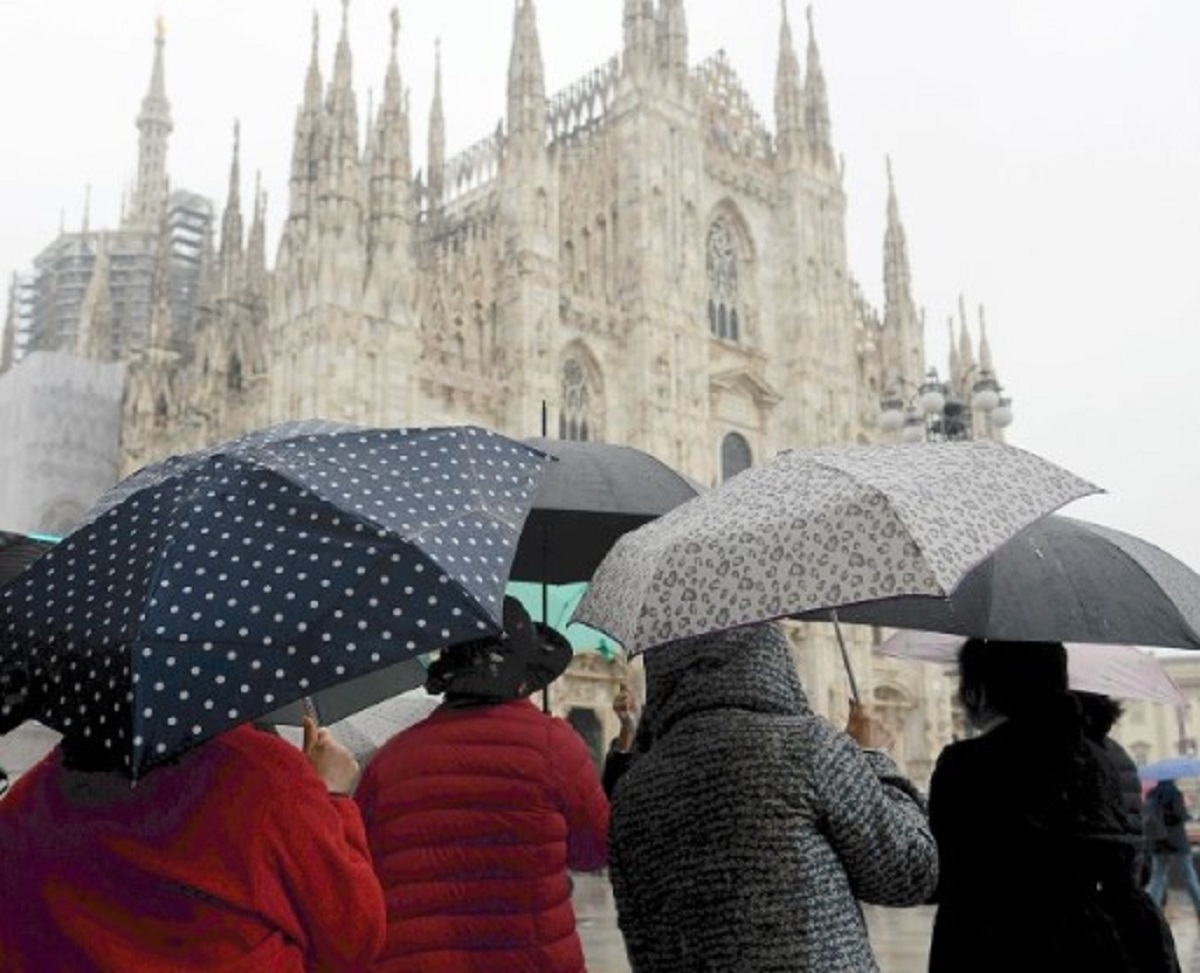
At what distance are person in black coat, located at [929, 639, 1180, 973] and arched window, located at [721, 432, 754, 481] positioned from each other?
82.8 feet

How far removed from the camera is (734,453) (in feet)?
93.7

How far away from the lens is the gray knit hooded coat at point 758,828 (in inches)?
95.9

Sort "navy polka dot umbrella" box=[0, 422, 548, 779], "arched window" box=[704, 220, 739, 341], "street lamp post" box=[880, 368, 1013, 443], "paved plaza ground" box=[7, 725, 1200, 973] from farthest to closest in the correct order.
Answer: "arched window" box=[704, 220, 739, 341] < "street lamp post" box=[880, 368, 1013, 443] < "paved plaza ground" box=[7, 725, 1200, 973] < "navy polka dot umbrella" box=[0, 422, 548, 779]

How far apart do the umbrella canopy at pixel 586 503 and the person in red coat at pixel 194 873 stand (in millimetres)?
2164

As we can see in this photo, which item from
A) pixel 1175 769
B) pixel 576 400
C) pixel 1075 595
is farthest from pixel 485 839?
pixel 576 400

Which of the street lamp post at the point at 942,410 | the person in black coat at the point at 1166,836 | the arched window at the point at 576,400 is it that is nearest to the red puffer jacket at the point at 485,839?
the person in black coat at the point at 1166,836

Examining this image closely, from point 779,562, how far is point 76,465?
83.9ft

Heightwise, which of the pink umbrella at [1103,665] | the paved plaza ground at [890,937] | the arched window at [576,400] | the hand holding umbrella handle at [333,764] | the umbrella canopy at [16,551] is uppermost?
the arched window at [576,400]

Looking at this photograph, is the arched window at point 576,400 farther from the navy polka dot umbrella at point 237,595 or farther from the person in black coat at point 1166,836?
the navy polka dot umbrella at point 237,595

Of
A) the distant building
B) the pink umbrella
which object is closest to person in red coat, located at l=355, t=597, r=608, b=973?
Answer: the pink umbrella

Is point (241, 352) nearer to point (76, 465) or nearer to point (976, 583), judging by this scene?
point (76, 465)

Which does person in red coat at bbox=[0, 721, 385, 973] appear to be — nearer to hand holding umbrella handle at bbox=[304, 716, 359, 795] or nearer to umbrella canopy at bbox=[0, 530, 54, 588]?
hand holding umbrella handle at bbox=[304, 716, 359, 795]

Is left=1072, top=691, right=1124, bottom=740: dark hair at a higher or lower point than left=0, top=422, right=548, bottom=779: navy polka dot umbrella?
lower

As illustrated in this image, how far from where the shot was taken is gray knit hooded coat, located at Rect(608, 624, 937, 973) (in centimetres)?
244
